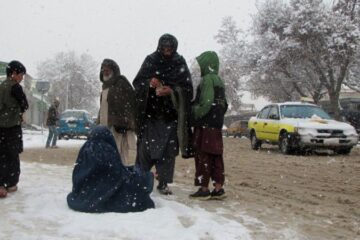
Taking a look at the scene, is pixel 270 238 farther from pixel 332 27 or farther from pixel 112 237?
pixel 332 27

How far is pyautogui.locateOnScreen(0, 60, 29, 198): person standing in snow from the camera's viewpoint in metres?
6.43

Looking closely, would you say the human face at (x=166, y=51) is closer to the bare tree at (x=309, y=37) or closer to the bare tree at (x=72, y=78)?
the bare tree at (x=309, y=37)

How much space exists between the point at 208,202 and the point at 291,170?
486 centimetres

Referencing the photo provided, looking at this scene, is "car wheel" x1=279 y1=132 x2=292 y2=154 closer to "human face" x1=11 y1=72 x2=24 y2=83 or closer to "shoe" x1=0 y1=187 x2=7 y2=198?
"human face" x1=11 y1=72 x2=24 y2=83

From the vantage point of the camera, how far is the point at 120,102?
6.87 metres

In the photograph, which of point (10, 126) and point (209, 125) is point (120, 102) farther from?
point (10, 126)

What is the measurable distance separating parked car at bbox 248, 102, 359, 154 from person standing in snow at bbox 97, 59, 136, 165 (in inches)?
337

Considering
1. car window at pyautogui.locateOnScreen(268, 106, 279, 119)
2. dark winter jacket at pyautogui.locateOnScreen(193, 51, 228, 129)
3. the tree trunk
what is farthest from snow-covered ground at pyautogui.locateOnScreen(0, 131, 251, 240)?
the tree trunk

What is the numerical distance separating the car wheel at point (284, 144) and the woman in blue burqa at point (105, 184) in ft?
33.1

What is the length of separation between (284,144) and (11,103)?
406 inches

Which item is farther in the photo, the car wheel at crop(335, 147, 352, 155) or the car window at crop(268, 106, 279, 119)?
the car window at crop(268, 106, 279, 119)

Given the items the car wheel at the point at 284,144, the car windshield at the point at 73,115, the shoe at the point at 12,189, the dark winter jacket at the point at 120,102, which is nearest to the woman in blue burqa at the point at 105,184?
the dark winter jacket at the point at 120,102

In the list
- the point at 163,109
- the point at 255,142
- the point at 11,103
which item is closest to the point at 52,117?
the point at 255,142

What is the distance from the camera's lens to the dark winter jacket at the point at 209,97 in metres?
6.45
